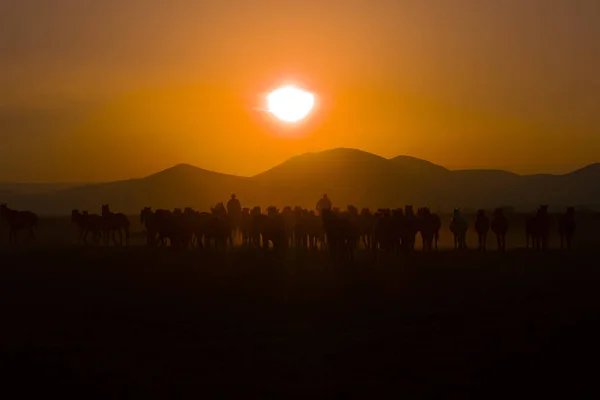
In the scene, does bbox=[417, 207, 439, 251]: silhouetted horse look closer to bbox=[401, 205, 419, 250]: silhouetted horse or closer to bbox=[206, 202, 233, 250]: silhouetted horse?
bbox=[401, 205, 419, 250]: silhouetted horse

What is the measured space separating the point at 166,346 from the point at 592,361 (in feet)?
22.5

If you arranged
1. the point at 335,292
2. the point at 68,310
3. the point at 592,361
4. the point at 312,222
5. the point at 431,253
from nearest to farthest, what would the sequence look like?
the point at 592,361, the point at 68,310, the point at 335,292, the point at 431,253, the point at 312,222

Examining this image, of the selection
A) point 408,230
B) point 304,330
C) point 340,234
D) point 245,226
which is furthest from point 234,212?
point 304,330

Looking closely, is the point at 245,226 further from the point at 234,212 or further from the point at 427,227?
the point at 427,227

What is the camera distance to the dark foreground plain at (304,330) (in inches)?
512

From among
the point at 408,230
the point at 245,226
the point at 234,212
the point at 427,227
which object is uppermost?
the point at 234,212

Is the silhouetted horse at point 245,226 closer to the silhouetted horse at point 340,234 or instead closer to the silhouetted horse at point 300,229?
the silhouetted horse at point 300,229

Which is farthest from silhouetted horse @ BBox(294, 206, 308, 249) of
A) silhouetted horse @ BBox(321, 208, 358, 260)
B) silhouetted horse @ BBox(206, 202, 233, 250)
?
silhouetted horse @ BBox(321, 208, 358, 260)

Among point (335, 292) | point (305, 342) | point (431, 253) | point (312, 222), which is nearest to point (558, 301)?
point (335, 292)

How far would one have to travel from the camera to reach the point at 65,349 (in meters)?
15.1

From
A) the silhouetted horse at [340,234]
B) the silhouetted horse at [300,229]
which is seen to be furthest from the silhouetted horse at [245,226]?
the silhouetted horse at [340,234]

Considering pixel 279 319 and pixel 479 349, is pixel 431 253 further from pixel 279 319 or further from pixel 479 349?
pixel 479 349

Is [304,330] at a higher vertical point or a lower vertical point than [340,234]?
lower

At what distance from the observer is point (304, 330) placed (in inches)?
655
